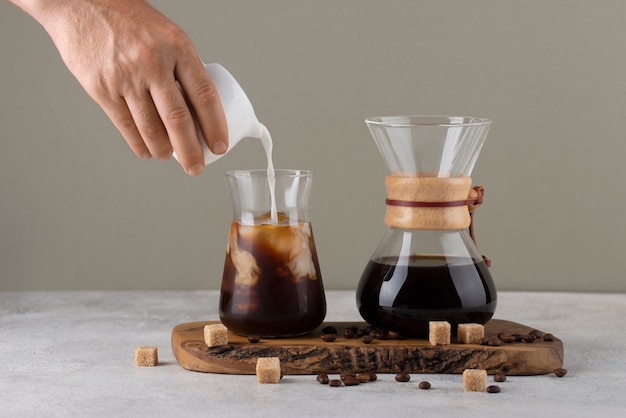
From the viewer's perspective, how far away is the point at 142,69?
1435mm

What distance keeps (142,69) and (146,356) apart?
1.83 feet

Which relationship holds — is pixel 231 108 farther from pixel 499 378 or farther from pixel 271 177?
pixel 499 378

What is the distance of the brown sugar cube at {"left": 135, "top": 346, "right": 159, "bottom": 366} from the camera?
170 cm

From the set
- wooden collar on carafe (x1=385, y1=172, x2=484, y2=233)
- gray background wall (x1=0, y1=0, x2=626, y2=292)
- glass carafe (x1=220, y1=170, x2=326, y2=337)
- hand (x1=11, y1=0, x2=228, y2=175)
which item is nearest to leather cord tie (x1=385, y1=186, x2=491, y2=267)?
wooden collar on carafe (x1=385, y1=172, x2=484, y2=233)

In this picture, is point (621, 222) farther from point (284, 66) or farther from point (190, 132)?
point (190, 132)

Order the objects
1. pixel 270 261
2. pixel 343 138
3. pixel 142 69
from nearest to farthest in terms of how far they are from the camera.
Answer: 1. pixel 142 69
2. pixel 270 261
3. pixel 343 138

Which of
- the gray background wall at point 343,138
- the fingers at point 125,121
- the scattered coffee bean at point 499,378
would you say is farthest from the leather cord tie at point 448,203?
the gray background wall at point 343,138

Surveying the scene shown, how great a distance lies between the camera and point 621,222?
8.87 feet

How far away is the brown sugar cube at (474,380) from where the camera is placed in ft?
5.00

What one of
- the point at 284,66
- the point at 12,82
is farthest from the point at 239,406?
the point at 12,82

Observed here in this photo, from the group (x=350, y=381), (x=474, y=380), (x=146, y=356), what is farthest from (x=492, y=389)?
(x=146, y=356)

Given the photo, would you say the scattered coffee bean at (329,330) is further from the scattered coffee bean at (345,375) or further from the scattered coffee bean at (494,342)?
the scattered coffee bean at (494,342)

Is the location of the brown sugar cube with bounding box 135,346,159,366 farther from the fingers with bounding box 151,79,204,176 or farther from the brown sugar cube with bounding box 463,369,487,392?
the brown sugar cube with bounding box 463,369,487,392

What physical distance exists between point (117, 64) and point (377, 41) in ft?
4.34
